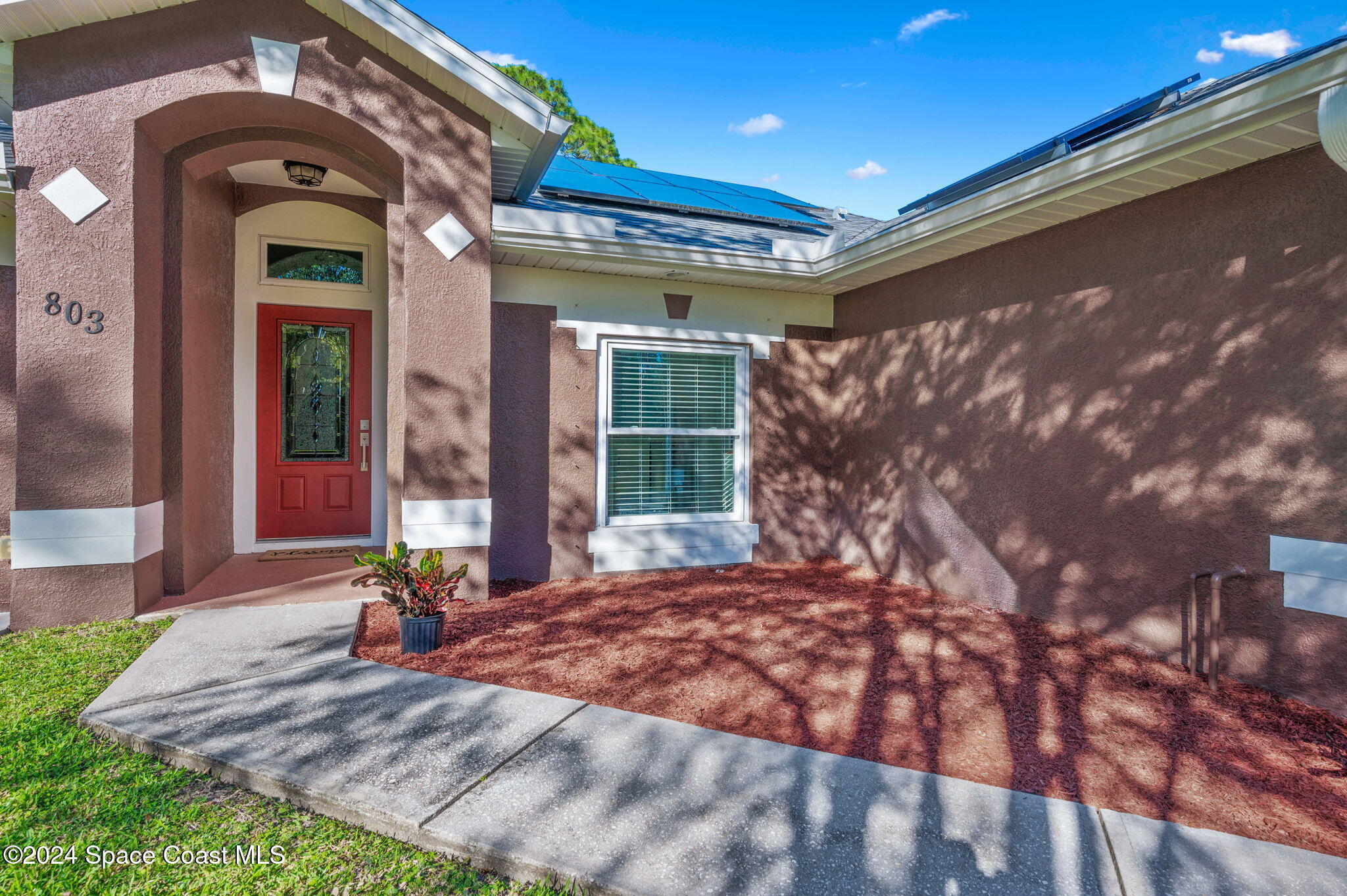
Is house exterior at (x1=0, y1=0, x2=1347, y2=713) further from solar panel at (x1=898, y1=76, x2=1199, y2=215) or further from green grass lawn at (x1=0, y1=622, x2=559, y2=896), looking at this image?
green grass lawn at (x1=0, y1=622, x2=559, y2=896)

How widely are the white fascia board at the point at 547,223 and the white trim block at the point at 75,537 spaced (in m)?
3.21

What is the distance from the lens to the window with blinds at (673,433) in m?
6.49

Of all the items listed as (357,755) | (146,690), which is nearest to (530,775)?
(357,755)

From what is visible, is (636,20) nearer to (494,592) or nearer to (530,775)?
(494,592)

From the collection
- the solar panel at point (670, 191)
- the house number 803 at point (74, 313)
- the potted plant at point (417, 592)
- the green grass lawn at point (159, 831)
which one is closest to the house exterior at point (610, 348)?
the house number 803 at point (74, 313)

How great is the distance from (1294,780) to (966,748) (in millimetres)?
1261

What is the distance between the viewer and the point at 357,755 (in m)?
2.71

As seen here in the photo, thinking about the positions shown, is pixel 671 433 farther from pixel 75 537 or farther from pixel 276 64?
pixel 75 537

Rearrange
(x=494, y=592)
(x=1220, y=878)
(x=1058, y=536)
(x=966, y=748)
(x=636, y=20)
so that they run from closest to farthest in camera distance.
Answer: (x=1220, y=878)
(x=966, y=748)
(x=1058, y=536)
(x=494, y=592)
(x=636, y=20)

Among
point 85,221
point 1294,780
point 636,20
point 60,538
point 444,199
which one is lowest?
point 1294,780

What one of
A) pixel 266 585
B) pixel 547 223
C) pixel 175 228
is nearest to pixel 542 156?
pixel 547 223

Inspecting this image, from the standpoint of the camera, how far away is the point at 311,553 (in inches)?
263

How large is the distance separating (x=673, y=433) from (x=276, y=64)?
4.12 meters

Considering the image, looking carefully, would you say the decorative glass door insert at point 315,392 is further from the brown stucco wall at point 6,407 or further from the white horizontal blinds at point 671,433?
the white horizontal blinds at point 671,433
